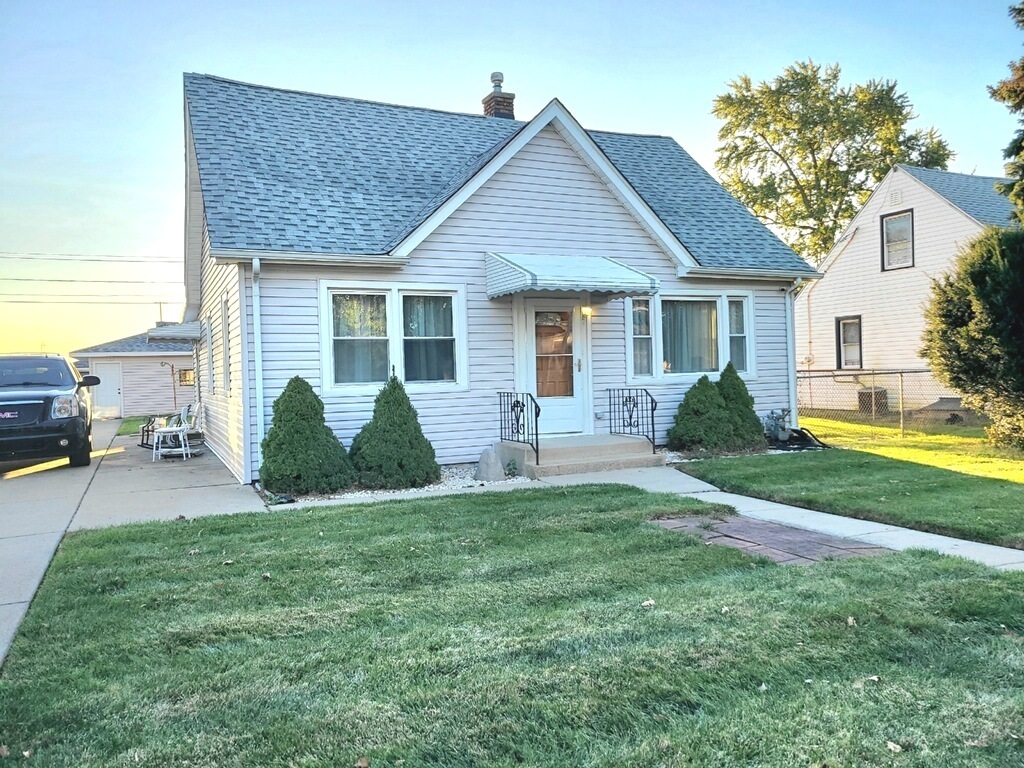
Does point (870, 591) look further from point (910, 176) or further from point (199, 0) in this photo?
point (910, 176)

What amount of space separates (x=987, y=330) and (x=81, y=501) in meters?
12.7

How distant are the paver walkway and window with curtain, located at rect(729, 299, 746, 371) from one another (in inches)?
250

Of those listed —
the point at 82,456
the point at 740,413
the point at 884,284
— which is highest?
the point at 884,284

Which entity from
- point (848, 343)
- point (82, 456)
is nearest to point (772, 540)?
point (82, 456)

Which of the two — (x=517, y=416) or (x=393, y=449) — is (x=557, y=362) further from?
(x=393, y=449)

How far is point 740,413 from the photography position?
38.3 ft

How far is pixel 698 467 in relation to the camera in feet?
32.1

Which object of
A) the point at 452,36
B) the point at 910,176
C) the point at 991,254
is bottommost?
the point at 991,254

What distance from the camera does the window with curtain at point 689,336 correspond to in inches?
478

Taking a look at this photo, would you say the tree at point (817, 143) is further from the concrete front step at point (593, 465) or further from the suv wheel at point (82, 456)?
the suv wheel at point (82, 456)

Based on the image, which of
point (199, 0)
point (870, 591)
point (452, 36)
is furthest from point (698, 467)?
point (199, 0)

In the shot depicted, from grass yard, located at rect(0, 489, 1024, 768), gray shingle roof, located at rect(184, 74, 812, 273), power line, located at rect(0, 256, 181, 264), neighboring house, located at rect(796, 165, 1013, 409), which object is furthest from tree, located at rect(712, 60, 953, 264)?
power line, located at rect(0, 256, 181, 264)

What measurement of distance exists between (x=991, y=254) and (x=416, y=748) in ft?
38.7

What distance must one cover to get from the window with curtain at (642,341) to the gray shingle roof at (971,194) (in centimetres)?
1094
